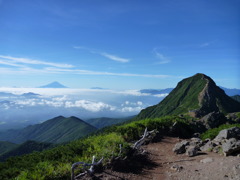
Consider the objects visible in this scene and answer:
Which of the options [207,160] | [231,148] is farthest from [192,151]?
[231,148]

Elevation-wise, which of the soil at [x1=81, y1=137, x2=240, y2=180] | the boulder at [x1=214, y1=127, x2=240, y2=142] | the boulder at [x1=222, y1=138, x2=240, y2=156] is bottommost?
the soil at [x1=81, y1=137, x2=240, y2=180]

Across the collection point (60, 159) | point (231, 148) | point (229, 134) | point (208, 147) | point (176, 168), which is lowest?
point (176, 168)

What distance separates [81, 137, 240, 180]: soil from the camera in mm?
10008

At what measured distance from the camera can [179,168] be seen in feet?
37.3

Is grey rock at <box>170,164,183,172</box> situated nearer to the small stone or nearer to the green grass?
the small stone

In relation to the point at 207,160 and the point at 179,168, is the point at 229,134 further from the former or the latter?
the point at 179,168

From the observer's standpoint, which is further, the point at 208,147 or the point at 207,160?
the point at 208,147

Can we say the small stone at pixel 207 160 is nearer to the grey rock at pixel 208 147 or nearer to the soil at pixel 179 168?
the soil at pixel 179 168

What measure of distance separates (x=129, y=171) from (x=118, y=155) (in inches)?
49.6

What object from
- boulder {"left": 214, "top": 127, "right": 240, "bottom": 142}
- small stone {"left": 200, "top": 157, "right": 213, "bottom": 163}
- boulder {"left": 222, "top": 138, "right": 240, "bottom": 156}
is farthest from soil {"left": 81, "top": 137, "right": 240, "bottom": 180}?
boulder {"left": 214, "top": 127, "right": 240, "bottom": 142}

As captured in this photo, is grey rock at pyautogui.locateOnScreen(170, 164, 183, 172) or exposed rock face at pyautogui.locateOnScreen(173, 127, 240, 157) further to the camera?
exposed rock face at pyautogui.locateOnScreen(173, 127, 240, 157)

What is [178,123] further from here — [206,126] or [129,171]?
[129,171]

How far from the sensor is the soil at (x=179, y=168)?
1001 centimetres

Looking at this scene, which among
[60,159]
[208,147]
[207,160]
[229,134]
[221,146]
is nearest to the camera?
[60,159]
